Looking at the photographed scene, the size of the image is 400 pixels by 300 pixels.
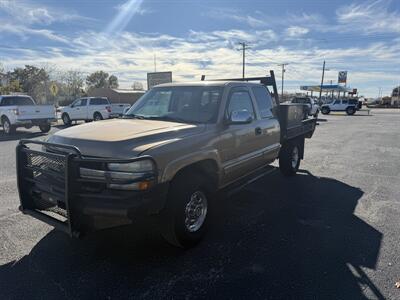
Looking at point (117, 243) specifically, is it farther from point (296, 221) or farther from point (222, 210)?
point (296, 221)

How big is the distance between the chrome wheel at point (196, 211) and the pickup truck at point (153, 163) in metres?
0.01

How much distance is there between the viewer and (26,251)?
3750 millimetres

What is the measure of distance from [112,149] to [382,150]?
10802mm

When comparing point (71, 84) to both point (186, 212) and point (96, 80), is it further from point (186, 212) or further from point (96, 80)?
point (186, 212)

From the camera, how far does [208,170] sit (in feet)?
13.5

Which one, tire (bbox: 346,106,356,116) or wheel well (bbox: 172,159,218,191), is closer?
wheel well (bbox: 172,159,218,191)

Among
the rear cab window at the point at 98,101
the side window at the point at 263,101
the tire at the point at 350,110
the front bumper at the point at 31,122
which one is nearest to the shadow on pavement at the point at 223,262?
the side window at the point at 263,101

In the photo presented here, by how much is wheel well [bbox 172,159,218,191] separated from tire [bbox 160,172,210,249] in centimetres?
6

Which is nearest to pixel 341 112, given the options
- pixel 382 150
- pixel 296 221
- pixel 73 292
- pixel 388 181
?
pixel 382 150

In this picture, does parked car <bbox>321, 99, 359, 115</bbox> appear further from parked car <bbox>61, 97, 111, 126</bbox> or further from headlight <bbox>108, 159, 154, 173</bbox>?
headlight <bbox>108, 159, 154, 173</bbox>

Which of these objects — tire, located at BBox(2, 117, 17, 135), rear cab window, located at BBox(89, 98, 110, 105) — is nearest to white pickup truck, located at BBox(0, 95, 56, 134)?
tire, located at BBox(2, 117, 17, 135)

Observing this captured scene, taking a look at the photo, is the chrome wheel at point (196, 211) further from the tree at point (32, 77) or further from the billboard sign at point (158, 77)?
the tree at point (32, 77)

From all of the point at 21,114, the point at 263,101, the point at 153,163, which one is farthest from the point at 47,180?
the point at 21,114

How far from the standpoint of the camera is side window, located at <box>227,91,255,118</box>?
465 centimetres
